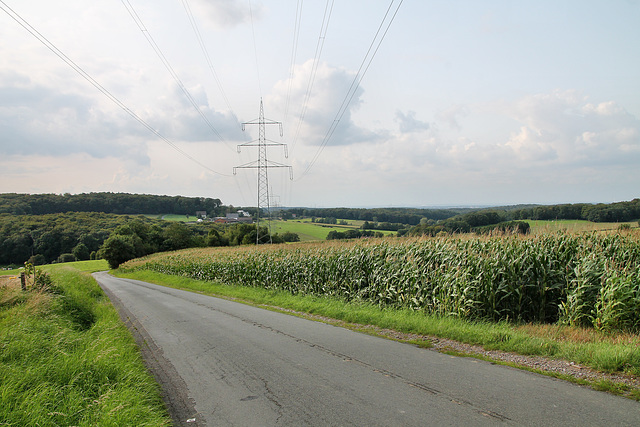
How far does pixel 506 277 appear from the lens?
29.8ft

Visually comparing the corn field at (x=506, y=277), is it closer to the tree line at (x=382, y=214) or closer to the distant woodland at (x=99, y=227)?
the distant woodland at (x=99, y=227)

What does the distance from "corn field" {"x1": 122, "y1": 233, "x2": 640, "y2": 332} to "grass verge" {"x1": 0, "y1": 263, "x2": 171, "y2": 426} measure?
7314mm

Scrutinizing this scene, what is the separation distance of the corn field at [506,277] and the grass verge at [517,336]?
54cm

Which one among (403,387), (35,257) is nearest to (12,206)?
(35,257)

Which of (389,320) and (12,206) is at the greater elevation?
(12,206)

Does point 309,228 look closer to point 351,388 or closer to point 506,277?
point 506,277

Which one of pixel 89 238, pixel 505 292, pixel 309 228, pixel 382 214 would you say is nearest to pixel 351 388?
pixel 505 292

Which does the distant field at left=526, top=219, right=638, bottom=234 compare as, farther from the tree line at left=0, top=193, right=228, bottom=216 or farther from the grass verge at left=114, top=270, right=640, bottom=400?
the tree line at left=0, top=193, right=228, bottom=216

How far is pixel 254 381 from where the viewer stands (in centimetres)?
554

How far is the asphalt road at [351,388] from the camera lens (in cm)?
413

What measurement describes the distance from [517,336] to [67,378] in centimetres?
741

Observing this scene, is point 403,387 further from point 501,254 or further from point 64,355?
point 501,254

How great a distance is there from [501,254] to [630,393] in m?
5.25

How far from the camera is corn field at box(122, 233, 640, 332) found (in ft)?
24.7
